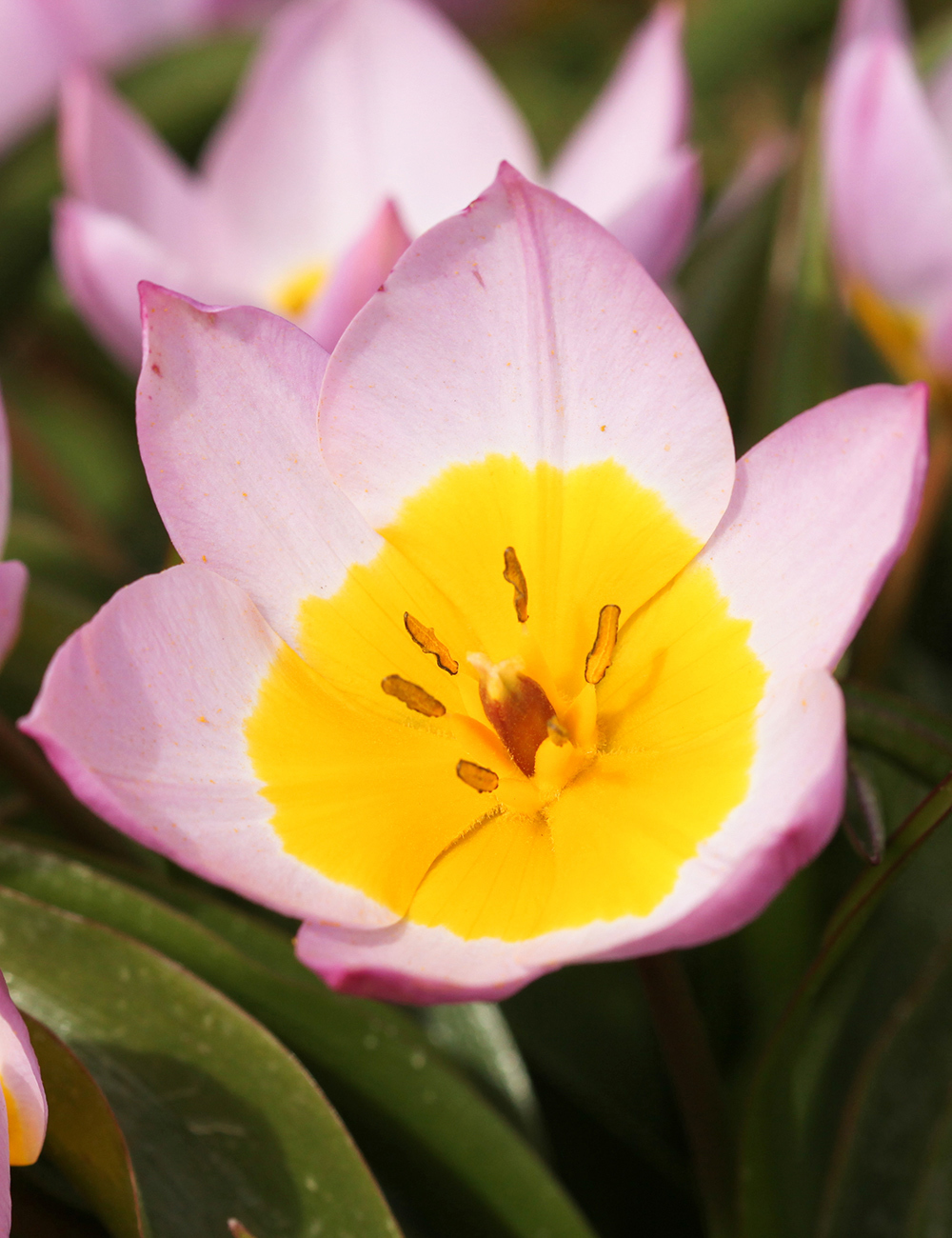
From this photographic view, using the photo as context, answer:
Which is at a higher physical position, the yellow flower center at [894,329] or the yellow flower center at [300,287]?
the yellow flower center at [300,287]

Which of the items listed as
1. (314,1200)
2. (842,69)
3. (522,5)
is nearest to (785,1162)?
(314,1200)

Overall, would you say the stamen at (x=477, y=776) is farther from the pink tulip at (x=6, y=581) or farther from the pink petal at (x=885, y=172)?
the pink petal at (x=885, y=172)

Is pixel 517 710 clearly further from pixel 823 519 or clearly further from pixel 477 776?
pixel 823 519

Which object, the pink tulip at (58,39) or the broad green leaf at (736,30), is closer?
the pink tulip at (58,39)

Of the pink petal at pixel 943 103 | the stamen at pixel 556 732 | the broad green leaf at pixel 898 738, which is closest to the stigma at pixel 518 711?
the stamen at pixel 556 732

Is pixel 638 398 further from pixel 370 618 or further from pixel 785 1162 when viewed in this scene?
pixel 785 1162

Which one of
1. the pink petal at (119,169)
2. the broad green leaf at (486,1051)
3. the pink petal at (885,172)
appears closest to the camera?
the broad green leaf at (486,1051)

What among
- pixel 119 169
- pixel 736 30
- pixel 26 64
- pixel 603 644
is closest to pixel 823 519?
pixel 603 644
